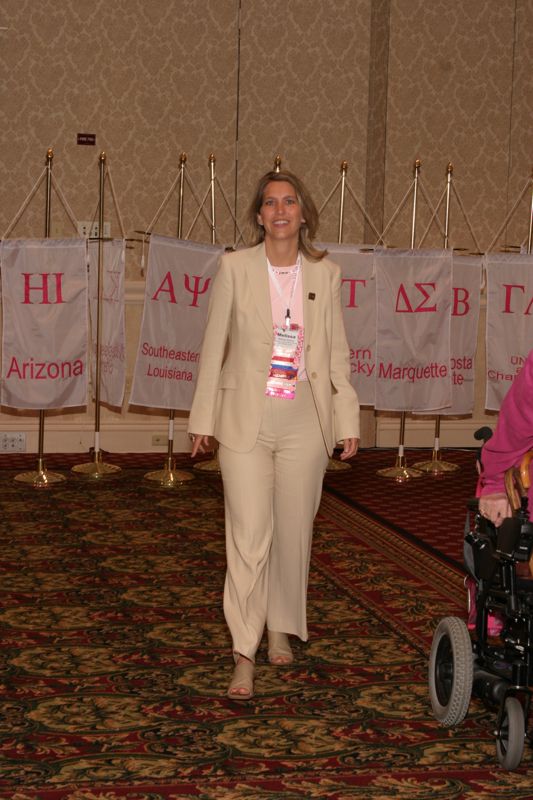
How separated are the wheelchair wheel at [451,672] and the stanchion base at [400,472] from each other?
4.24 m

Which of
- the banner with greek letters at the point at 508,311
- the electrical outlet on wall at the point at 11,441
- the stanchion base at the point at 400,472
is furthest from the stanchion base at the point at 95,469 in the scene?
the banner with greek letters at the point at 508,311

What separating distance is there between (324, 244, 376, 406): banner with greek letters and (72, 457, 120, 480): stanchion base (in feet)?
5.58

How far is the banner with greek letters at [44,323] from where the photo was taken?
23.3 feet

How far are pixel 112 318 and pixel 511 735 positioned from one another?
488 centimetres

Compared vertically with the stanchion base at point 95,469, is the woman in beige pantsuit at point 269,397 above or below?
above

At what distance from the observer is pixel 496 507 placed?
10.3 ft

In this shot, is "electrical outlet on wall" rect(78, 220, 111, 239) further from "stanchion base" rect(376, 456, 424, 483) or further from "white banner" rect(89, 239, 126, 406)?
"stanchion base" rect(376, 456, 424, 483)

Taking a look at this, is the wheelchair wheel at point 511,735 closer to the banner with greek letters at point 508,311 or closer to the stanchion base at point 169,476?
the stanchion base at point 169,476

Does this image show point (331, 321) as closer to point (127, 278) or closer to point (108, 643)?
point (108, 643)

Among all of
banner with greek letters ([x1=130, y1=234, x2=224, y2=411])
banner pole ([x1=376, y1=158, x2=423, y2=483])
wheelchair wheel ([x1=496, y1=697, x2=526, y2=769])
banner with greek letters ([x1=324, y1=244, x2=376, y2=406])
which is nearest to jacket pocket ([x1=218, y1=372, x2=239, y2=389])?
wheelchair wheel ([x1=496, y1=697, x2=526, y2=769])

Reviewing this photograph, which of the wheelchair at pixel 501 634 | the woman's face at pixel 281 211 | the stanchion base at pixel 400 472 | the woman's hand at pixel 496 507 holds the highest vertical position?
the woman's face at pixel 281 211

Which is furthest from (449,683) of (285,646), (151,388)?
(151,388)

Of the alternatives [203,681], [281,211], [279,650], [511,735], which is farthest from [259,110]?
[511,735]

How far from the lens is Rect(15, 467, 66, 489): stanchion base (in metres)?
7.17
